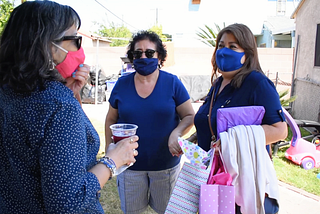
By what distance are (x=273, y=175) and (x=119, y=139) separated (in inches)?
42.1

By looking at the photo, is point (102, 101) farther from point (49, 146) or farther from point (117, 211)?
point (49, 146)

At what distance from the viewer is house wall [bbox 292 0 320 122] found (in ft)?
23.2

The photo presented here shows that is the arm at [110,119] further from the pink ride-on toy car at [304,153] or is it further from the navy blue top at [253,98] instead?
the pink ride-on toy car at [304,153]

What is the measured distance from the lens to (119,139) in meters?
1.67

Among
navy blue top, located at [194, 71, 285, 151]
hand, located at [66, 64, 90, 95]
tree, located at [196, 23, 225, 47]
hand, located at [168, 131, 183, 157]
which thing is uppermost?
tree, located at [196, 23, 225, 47]

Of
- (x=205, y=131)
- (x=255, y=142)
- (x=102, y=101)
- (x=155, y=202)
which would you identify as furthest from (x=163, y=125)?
(x=102, y=101)

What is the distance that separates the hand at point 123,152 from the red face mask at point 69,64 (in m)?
0.44

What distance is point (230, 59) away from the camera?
7.28ft

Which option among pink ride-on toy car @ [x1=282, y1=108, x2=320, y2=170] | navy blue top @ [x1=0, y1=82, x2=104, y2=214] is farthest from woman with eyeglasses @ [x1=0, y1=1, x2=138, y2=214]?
pink ride-on toy car @ [x1=282, y1=108, x2=320, y2=170]

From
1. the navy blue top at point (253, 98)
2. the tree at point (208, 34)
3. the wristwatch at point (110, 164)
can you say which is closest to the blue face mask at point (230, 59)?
the navy blue top at point (253, 98)

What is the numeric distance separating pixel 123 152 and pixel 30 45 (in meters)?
0.68

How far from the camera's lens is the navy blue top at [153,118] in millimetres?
2549

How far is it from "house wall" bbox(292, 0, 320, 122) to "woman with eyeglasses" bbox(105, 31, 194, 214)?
17.9 ft

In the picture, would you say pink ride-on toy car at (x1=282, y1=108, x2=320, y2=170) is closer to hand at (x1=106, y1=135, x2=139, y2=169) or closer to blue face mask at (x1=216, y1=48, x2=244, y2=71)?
blue face mask at (x1=216, y1=48, x2=244, y2=71)
